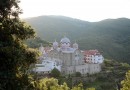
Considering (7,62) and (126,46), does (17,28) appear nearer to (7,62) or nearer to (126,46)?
(7,62)

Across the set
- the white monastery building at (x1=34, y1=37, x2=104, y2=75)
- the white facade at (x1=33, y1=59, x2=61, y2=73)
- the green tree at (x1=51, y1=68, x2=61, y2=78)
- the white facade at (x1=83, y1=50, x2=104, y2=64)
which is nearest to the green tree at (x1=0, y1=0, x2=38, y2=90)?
the green tree at (x1=51, y1=68, x2=61, y2=78)

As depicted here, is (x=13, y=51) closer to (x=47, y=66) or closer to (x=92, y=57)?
(x=47, y=66)

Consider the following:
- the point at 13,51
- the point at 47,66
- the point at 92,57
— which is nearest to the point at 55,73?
the point at 47,66

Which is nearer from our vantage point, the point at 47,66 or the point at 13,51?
the point at 13,51

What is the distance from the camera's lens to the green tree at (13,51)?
1235cm

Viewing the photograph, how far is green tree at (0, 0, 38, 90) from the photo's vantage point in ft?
40.5

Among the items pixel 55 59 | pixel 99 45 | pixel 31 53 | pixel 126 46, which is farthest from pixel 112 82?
pixel 126 46

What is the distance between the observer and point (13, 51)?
487 inches

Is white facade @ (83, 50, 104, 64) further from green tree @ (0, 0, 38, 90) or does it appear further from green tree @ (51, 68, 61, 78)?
green tree @ (0, 0, 38, 90)

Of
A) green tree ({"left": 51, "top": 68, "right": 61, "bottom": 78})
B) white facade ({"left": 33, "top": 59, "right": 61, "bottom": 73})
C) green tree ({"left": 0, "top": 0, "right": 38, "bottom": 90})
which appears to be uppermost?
green tree ({"left": 0, "top": 0, "right": 38, "bottom": 90})

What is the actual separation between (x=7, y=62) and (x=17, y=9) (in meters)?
2.60

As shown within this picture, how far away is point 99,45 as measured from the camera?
171125mm

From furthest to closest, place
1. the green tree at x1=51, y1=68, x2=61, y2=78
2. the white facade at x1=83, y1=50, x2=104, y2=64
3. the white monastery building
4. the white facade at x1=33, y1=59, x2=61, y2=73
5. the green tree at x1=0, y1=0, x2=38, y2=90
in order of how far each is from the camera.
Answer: the white facade at x1=83, y1=50, x2=104, y2=64 → the white monastery building → the white facade at x1=33, y1=59, x2=61, y2=73 → the green tree at x1=51, y1=68, x2=61, y2=78 → the green tree at x1=0, y1=0, x2=38, y2=90

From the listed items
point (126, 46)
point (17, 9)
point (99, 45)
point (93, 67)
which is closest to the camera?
point (17, 9)
